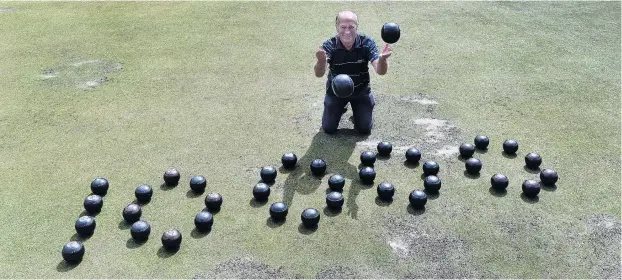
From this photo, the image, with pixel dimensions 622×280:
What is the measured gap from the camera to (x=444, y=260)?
328 inches

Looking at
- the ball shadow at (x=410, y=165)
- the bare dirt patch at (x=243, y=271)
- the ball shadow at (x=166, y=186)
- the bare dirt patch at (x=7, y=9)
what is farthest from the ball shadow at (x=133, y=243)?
the bare dirt patch at (x=7, y=9)

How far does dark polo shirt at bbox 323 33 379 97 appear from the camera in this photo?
435 inches

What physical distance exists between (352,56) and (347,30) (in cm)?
61

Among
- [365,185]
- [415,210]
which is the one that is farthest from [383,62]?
[415,210]

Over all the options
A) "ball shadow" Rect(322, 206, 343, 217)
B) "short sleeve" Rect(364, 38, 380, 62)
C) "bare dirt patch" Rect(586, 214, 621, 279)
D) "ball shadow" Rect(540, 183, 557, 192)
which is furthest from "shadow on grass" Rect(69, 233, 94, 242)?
"ball shadow" Rect(540, 183, 557, 192)

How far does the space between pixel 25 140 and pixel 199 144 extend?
3.26 m

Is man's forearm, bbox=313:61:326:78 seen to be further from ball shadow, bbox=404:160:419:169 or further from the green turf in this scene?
ball shadow, bbox=404:160:419:169

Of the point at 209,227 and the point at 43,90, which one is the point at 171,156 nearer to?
the point at 209,227

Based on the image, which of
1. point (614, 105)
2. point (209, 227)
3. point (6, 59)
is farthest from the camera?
point (6, 59)

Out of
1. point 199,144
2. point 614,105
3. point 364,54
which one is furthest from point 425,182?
point 614,105

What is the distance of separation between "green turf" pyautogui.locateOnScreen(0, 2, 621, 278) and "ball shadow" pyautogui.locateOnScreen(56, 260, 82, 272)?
0.11m

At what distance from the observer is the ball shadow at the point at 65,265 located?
26.8 feet

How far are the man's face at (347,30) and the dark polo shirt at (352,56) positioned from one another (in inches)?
8.7

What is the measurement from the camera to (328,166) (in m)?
10.8
